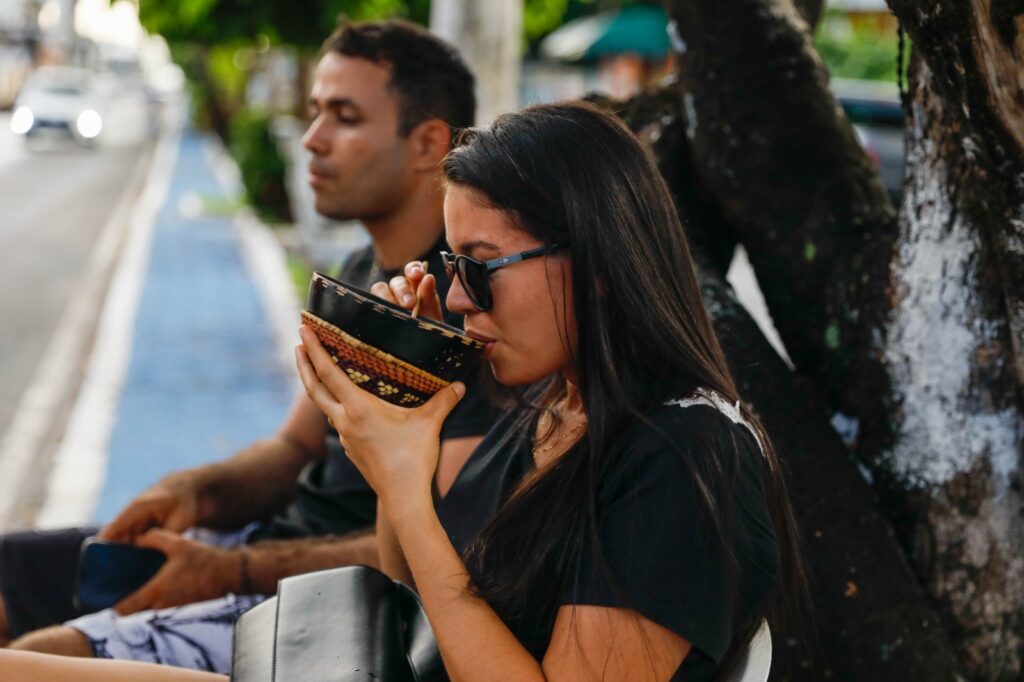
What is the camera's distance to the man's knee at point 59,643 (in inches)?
95.9

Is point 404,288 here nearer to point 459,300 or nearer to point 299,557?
point 459,300

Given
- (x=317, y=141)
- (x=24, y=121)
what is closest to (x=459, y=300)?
(x=317, y=141)

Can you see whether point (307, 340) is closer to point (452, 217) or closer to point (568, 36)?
point (452, 217)

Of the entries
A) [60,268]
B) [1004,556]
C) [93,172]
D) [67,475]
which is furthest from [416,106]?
[93,172]

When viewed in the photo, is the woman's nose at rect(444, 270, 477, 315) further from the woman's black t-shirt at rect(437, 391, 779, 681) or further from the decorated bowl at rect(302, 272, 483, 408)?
the woman's black t-shirt at rect(437, 391, 779, 681)

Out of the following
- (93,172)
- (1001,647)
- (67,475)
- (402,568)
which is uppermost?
(402,568)

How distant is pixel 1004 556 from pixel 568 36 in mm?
21299

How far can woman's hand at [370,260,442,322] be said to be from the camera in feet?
7.41

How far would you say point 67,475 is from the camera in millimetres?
5984

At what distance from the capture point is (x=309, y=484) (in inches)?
121

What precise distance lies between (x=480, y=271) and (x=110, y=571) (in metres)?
1.43

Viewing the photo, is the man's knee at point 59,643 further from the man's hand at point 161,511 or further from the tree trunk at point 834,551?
the tree trunk at point 834,551

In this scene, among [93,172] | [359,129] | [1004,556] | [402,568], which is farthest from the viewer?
A: [93,172]

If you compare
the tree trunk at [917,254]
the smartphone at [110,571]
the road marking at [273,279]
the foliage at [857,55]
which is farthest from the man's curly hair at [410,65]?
the foliage at [857,55]
